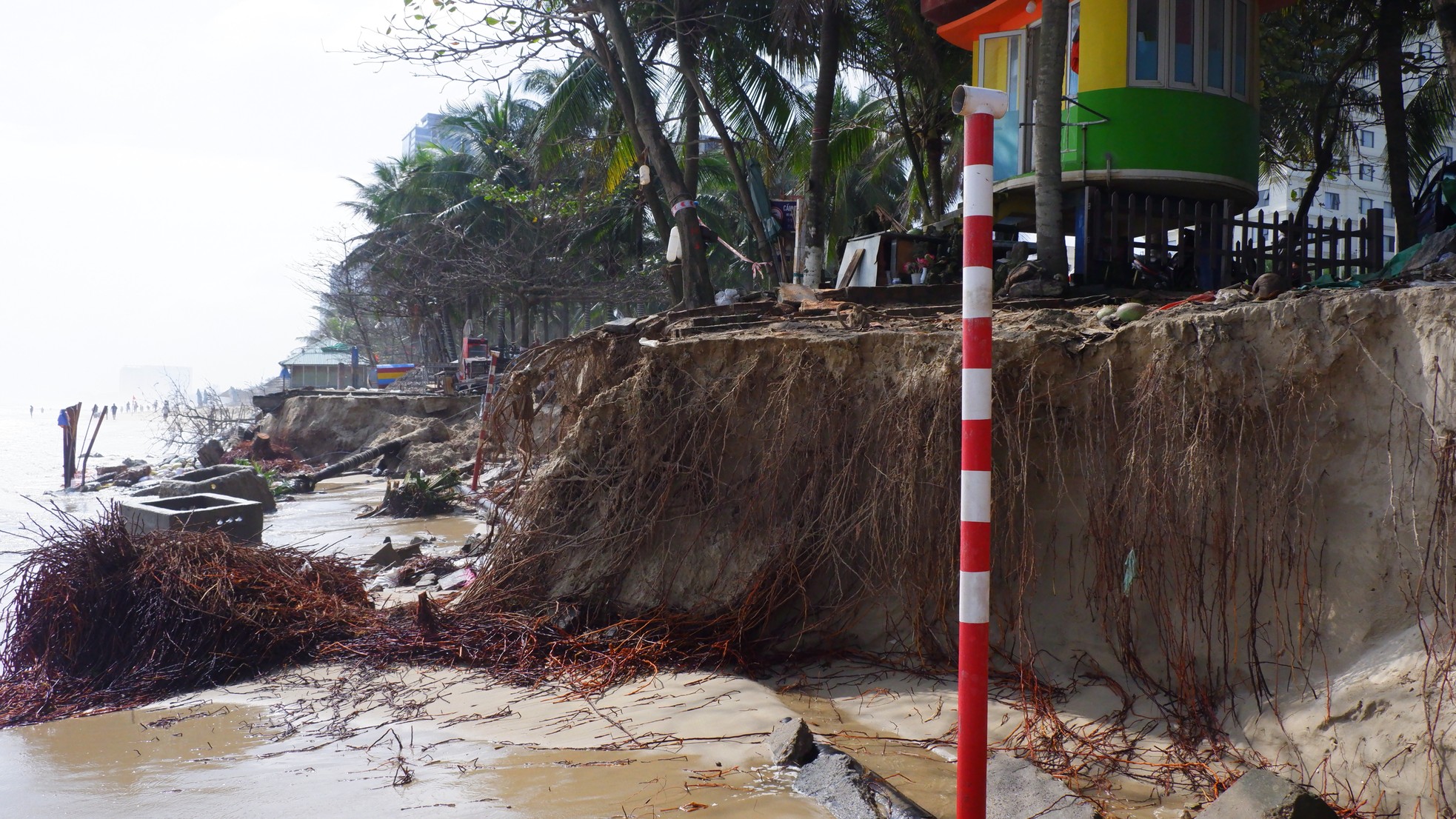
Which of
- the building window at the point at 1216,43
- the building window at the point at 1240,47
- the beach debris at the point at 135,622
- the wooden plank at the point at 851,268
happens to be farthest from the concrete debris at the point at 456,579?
the building window at the point at 1240,47

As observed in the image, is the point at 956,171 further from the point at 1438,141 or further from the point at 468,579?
the point at 468,579

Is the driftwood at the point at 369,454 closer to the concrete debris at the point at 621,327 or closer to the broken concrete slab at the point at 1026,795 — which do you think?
the concrete debris at the point at 621,327

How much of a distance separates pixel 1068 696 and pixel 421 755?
3112 mm

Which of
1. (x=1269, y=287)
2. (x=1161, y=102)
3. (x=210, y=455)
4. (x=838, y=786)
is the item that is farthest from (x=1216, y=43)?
(x=210, y=455)

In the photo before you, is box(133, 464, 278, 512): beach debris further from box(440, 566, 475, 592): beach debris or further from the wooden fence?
the wooden fence

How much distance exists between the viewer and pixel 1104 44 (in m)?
8.60

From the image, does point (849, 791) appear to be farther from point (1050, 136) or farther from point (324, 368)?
point (324, 368)

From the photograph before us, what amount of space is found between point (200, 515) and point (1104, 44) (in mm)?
9331

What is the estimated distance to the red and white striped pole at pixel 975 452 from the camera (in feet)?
9.50

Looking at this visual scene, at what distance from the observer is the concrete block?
26.3 feet

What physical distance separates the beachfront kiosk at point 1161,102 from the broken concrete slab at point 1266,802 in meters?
5.92

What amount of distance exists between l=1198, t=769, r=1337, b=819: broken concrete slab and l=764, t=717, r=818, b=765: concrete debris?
1.55m

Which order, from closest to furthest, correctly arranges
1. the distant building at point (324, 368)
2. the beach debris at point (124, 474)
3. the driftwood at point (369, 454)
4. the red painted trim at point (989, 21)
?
the red painted trim at point (989, 21) < the driftwood at point (369, 454) < the beach debris at point (124, 474) < the distant building at point (324, 368)

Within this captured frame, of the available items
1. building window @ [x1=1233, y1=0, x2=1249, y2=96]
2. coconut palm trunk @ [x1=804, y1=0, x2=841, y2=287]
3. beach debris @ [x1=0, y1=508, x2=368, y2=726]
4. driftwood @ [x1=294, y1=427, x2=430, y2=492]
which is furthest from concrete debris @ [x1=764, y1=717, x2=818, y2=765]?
driftwood @ [x1=294, y1=427, x2=430, y2=492]
